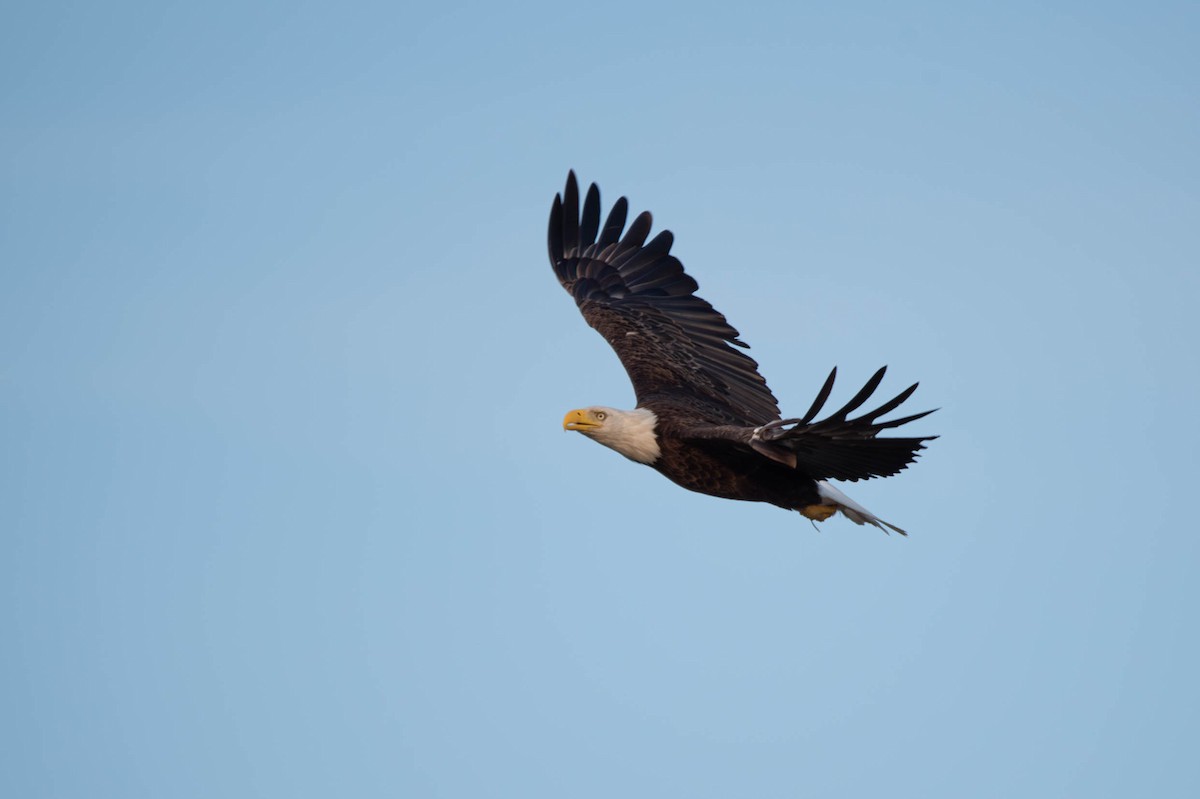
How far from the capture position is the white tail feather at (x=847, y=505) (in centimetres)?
1226

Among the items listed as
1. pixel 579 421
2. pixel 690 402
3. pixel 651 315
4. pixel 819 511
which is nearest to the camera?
pixel 819 511

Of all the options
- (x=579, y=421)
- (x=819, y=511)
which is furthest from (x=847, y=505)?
(x=579, y=421)

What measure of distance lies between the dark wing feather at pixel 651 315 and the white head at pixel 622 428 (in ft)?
1.95

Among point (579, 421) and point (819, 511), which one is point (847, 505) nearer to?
point (819, 511)

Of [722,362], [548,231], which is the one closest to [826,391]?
[722,362]

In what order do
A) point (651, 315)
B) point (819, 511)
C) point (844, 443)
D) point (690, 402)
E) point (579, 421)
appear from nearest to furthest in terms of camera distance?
1. point (844, 443)
2. point (819, 511)
3. point (579, 421)
4. point (690, 402)
5. point (651, 315)

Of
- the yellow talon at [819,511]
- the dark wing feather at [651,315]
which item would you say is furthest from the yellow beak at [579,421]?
the yellow talon at [819,511]

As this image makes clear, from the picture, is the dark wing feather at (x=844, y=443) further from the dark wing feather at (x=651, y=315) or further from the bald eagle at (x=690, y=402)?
the dark wing feather at (x=651, y=315)

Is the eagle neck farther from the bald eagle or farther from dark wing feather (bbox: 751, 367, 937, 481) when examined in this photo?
dark wing feather (bbox: 751, 367, 937, 481)

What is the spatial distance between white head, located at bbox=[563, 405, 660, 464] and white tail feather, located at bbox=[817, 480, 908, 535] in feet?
4.27

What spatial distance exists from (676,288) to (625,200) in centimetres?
118

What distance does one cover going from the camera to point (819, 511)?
12.4 m

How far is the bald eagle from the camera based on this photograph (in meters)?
10.7

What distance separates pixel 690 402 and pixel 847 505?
165 cm
